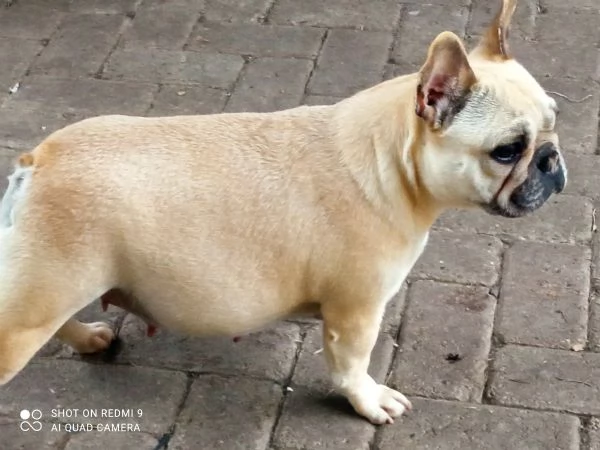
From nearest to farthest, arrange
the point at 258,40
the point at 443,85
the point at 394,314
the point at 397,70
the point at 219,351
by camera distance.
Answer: the point at 443,85 < the point at 219,351 < the point at 394,314 < the point at 397,70 < the point at 258,40

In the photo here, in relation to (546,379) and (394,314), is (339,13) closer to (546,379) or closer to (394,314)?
(394,314)

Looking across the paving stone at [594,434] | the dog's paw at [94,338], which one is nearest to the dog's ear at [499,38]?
the paving stone at [594,434]

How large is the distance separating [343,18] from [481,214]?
1.46 meters

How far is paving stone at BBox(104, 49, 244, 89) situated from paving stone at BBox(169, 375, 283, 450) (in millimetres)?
1603

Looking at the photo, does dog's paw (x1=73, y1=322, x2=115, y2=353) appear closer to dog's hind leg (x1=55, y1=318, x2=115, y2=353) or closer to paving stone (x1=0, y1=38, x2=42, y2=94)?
dog's hind leg (x1=55, y1=318, x2=115, y2=353)

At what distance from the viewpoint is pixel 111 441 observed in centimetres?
280

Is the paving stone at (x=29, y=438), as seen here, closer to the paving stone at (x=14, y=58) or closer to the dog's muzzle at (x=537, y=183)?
the dog's muzzle at (x=537, y=183)

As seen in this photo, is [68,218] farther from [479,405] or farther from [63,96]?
[63,96]

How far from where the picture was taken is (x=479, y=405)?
2.88 meters

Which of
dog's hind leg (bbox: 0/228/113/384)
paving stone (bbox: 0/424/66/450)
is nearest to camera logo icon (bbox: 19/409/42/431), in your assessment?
paving stone (bbox: 0/424/66/450)

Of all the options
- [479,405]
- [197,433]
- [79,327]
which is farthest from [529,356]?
[79,327]

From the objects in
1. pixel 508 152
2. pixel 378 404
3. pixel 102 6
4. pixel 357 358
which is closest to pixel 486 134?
pixel 508 152

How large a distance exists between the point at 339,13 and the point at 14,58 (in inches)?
56.5

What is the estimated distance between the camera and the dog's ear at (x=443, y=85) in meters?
2.26
